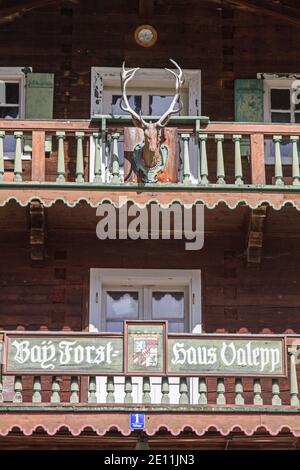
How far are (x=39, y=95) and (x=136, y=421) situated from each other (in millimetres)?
5134

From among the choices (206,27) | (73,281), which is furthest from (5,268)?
(206,27)

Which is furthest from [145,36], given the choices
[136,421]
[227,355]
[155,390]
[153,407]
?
[136,421]

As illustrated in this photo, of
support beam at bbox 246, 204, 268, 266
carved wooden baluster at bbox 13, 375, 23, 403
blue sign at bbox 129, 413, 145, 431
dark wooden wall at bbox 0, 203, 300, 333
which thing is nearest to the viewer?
blue sign at bbox 129, 413, 145, 431

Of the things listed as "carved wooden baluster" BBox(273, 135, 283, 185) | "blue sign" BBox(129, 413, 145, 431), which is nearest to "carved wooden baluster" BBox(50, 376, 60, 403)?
"blue sign" BBox(129, 413, 145, 431)

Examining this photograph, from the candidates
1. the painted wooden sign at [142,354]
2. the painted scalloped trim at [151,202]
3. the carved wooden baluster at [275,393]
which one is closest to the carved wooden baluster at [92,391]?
the painted wooden sign at [142,354]

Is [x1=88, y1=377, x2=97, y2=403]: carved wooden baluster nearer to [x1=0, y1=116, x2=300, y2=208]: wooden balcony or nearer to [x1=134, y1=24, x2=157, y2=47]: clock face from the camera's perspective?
[x1=0, y1=116, x2=300, y2=208]: wooden balcony

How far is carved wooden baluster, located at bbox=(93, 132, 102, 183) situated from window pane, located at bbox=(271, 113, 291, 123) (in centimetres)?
291

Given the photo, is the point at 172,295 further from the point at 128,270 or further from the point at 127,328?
the point at 127,328

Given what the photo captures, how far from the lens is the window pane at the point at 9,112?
74.2 ft

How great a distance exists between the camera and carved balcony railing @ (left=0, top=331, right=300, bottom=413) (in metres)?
19.5

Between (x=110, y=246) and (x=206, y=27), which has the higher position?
(x=206, y=27)

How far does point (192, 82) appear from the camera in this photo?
74.6ft

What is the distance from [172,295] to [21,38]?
4045 millimetres

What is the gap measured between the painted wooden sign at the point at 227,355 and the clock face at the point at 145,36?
15.9 feet
